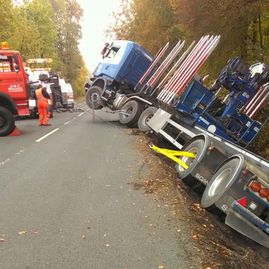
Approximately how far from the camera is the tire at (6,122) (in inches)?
574

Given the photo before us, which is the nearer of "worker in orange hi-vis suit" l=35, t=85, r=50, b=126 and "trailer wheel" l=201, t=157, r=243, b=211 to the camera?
"trailer wheel" l=201, t=157, r=243, b=211

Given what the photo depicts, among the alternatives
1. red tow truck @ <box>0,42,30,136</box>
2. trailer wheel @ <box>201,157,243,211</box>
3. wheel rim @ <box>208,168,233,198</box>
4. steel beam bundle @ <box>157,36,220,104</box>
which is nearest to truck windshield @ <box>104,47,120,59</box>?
red tow truck @ <box>0,42,30,136</box>

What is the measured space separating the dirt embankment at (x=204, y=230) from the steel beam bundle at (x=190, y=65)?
350 centimetres

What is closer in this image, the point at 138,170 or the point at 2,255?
the point at 2,255

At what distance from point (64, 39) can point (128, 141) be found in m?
58.7

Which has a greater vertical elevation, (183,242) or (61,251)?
(183,242)

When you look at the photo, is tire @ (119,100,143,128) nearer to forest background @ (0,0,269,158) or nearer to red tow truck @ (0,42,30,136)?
forest background @ (0,0,269,158)

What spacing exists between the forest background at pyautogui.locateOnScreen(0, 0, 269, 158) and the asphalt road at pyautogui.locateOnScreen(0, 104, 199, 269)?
15.7 ft

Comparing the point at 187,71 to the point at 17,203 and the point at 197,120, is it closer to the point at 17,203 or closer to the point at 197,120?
the point at 197,120

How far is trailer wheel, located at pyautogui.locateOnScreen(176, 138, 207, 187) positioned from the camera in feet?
24.8

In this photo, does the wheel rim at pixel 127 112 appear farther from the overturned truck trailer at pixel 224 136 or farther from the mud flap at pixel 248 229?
the mud flap at pixel 248 229

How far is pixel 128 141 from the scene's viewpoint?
13.8 metres

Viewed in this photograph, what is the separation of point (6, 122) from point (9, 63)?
76.3 inches

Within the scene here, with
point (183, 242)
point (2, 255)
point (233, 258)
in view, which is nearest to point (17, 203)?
point (2, 255)
